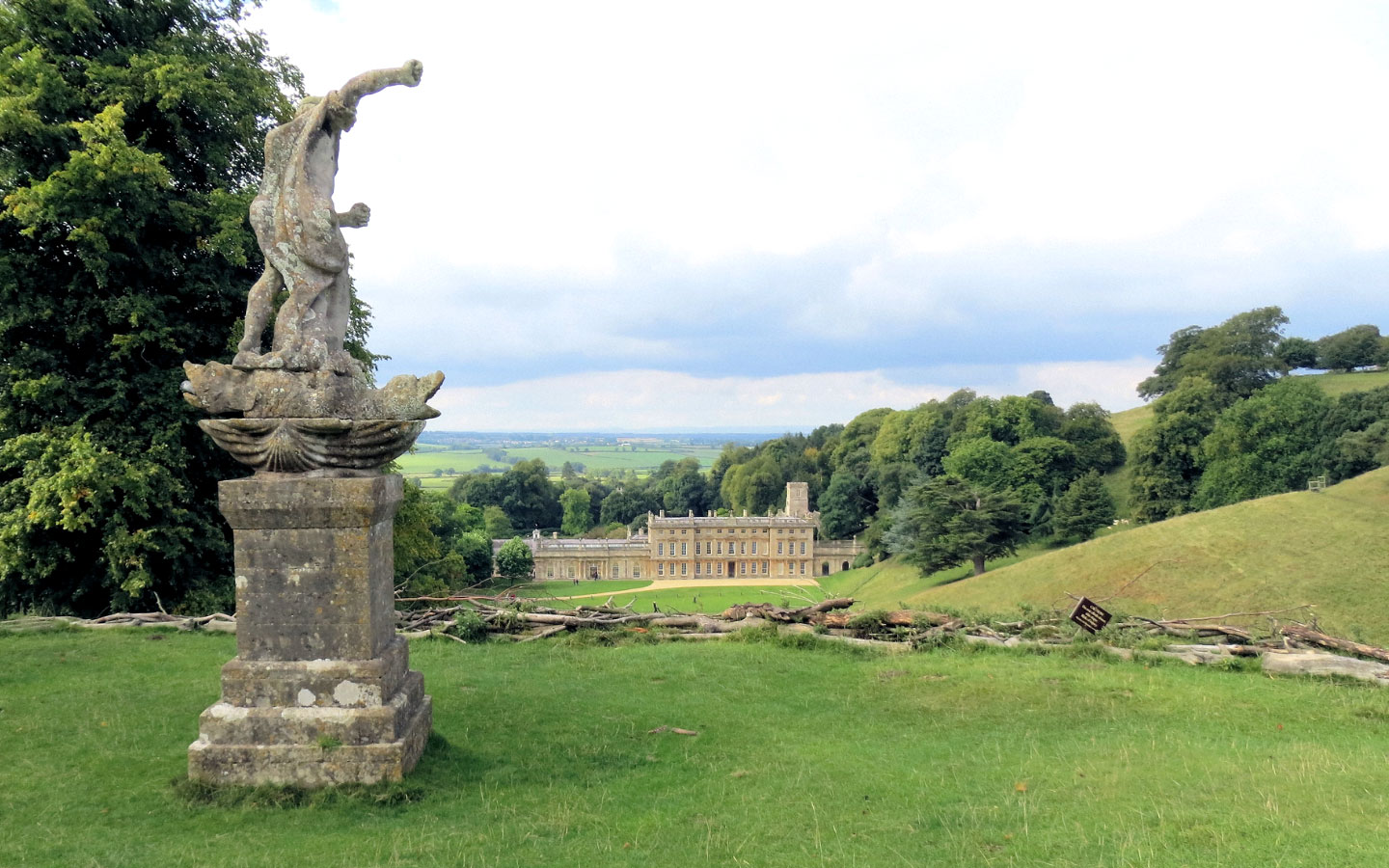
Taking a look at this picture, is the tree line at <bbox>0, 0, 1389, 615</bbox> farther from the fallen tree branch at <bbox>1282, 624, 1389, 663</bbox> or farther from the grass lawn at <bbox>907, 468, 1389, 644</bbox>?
the grass lawn at <bbox>907, 468, 1389, 644</bbox>

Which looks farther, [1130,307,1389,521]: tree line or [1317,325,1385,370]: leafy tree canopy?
[1317,325,1385,370]: leafy tree canopy

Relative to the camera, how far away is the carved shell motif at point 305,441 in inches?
227

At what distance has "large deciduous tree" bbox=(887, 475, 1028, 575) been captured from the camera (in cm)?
4294

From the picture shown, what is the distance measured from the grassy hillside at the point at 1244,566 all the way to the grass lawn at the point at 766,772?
1100 centimetres

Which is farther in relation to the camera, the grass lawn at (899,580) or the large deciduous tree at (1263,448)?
the large deciduous tree at (1263,448)

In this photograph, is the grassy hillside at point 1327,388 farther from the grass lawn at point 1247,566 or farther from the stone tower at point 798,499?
the stone tower at point 798,499

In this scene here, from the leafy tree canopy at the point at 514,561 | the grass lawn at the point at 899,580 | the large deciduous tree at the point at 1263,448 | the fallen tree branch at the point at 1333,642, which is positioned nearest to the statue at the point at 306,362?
the fallen tree branch at the point at 1333,642

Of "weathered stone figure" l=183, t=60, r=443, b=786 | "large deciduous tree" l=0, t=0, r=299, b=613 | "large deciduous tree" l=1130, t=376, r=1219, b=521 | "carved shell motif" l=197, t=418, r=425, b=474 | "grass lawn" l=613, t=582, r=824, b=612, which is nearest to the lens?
"weathered stone figure" l=183, t=60, r=443, b=786

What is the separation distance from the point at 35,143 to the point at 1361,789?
1769 cm

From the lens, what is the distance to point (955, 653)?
9891 millimetres

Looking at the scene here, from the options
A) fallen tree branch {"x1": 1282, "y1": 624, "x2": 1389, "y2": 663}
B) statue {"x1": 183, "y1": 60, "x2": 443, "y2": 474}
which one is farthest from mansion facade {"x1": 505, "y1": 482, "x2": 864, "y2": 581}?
statue {"x1": 183, "y1": 60, "x2": 443, "y2": 474}

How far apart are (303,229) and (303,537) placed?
2.37 metres

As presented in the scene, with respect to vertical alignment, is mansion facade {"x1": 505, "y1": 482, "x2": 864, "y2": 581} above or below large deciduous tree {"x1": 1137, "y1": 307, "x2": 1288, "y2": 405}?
below

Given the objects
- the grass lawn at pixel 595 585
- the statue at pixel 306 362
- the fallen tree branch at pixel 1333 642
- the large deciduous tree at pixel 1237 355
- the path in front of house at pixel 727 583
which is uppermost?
the large deciduous tree at pixel 1237 355
